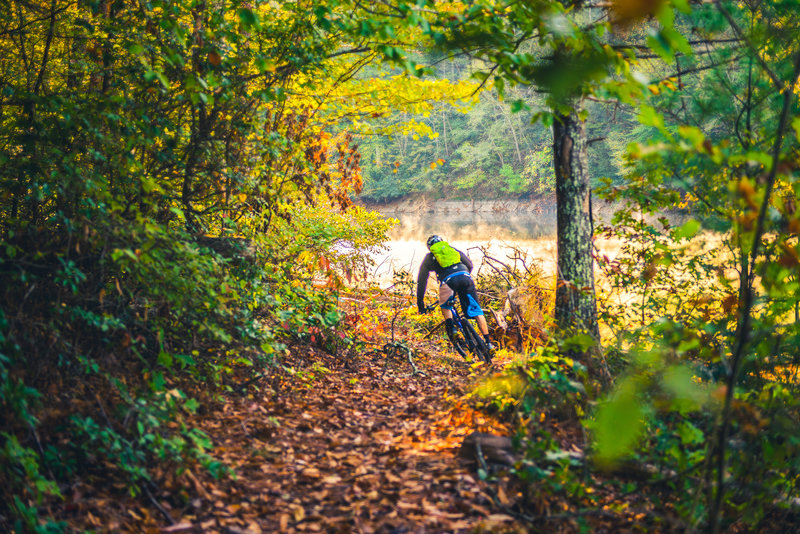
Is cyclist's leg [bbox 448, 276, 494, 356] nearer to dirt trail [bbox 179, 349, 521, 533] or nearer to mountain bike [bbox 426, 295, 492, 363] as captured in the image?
mountain bike [bbox 426, 295, 492, 363]

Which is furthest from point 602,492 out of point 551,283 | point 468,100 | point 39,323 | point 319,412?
point 468,100

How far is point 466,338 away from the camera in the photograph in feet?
24.6

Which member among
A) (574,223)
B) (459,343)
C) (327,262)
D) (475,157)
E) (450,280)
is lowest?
(459,343)

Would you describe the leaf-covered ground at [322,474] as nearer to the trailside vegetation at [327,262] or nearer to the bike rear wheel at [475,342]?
the trailside vegetation at [327,262]

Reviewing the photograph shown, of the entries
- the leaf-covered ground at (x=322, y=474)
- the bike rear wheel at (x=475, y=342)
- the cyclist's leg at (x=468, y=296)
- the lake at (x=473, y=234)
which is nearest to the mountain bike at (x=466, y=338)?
the bike rear wheel at (x=475, y=342)

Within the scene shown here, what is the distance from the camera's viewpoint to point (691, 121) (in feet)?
17.1

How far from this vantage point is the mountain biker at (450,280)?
7.47m

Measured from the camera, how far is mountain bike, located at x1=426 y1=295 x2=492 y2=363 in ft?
23.7

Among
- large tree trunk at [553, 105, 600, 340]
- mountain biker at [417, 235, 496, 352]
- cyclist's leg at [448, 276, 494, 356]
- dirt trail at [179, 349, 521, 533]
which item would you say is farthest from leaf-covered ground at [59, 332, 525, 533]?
mountain biker at [417, 235, 496, 352]

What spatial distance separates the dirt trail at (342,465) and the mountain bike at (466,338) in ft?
5.25

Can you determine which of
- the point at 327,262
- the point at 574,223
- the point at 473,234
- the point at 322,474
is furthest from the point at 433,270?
the point at 473,234

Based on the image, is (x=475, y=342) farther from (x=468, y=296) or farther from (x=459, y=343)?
(x=468, y=296)

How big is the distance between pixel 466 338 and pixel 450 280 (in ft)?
2.78

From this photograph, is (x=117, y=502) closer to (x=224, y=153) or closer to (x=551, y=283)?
(x=224, y=153)
